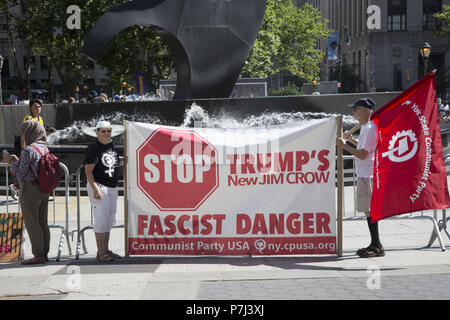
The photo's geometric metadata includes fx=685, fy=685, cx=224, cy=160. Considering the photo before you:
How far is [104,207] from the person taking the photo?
7.28m

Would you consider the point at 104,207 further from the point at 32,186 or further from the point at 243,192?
the point at 243,192

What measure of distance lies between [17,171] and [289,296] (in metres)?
3.32

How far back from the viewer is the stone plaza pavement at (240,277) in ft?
19.4

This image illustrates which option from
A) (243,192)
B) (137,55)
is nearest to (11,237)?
(243,192)

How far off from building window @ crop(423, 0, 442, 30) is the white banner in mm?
80950

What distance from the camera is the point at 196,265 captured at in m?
7.18

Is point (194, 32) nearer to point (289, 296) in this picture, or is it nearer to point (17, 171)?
point (17, 171)

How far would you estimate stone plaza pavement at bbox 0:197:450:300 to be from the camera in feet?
19.4

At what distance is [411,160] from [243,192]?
6.07 ft

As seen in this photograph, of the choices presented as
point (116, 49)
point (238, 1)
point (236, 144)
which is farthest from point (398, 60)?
point (236, 144)

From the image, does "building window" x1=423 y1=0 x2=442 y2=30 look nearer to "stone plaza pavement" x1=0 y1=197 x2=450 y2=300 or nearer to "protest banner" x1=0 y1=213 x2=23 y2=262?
"stone plaza pavement" x1=0 y1=197 x2=450 y2=300

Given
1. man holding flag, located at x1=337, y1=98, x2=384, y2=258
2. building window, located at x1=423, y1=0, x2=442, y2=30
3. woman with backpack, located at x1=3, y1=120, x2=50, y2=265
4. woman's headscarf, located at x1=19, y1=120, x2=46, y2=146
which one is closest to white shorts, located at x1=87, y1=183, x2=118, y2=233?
woman with backpack, located at x1=3, y1=120, x2=50, y2=265
